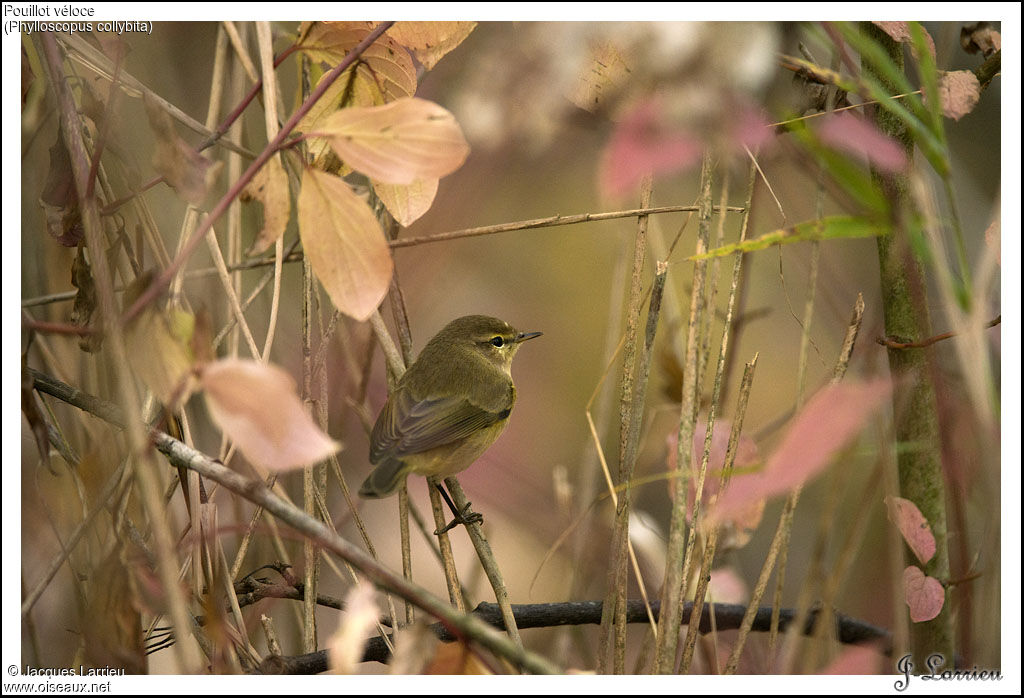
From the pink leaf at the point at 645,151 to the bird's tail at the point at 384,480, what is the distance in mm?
802

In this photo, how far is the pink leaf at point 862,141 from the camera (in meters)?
1.13

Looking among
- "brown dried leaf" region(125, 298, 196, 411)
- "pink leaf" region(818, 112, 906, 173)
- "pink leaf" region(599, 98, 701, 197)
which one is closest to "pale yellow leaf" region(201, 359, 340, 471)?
"brown dried leaf" region(125, 298, 196, 411)

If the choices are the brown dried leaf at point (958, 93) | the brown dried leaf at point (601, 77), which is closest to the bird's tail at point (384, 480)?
the brown dried leaf at point (601, 77)

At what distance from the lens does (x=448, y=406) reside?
7.27 ft

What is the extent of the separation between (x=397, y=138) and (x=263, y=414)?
349 mm

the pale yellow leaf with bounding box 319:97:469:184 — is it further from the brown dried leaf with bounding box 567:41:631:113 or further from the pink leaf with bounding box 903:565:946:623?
the pink leaf with bounding box 903:565:946:623

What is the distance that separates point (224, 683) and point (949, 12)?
4.64 feet

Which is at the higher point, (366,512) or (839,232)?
(839,232)

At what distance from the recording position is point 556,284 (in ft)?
8.54

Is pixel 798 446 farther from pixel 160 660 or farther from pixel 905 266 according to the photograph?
pixel 160 660

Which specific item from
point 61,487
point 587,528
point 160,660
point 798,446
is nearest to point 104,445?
point 61,487

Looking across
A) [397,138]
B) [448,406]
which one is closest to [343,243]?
[397,138]

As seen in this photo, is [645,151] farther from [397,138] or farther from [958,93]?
[958,93]

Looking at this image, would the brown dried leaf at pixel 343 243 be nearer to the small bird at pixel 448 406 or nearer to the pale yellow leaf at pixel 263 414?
the pale yellow leaf at pixel 263 414
